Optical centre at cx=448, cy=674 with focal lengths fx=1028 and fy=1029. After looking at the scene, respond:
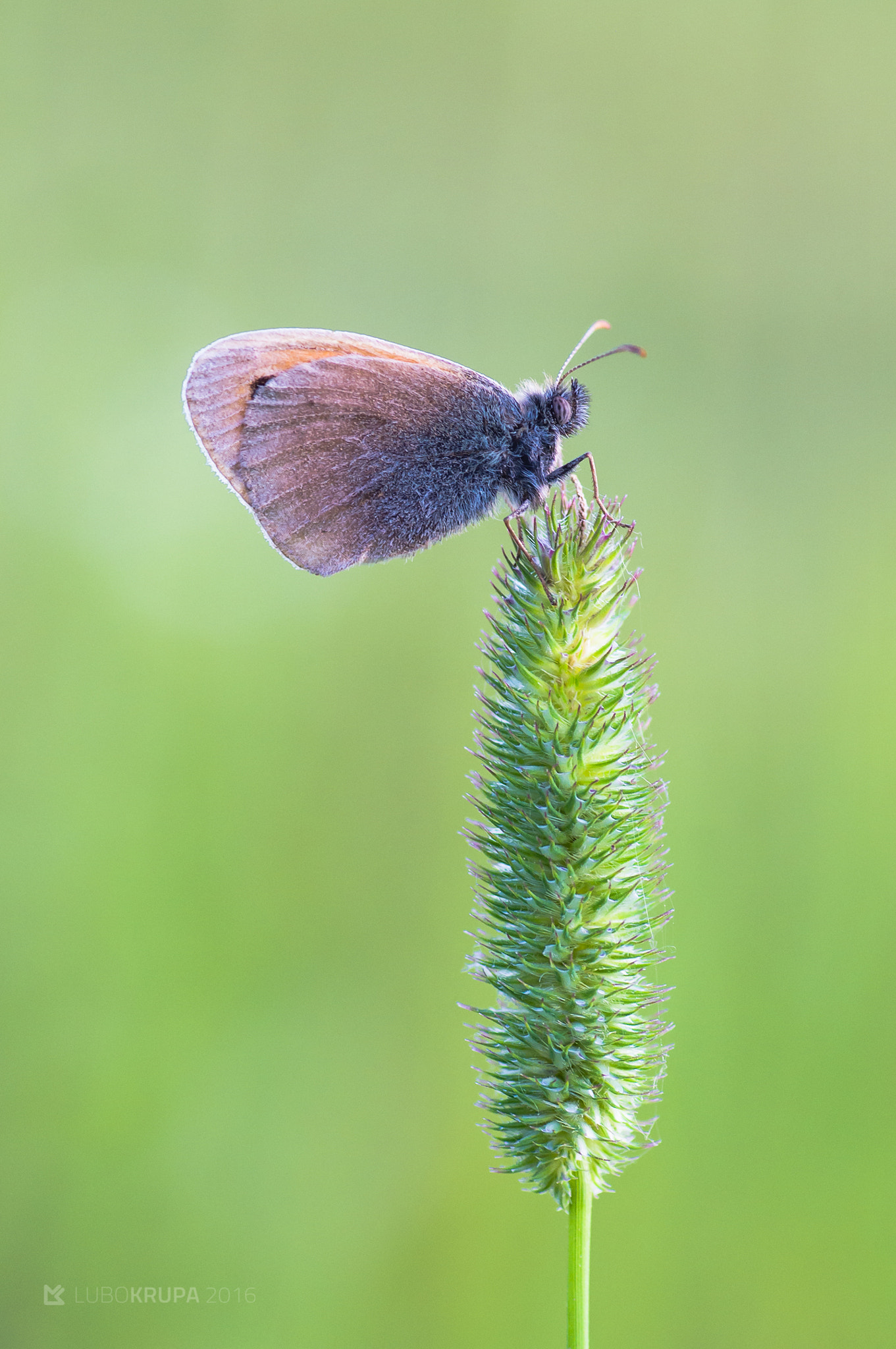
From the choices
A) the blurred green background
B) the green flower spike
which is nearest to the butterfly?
the green flower spike

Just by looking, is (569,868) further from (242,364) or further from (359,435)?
(242,364)

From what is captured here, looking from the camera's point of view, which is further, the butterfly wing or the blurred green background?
the blurred green background

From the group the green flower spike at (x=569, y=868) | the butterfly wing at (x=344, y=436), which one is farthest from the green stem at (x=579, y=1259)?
the butterfly wing at (x=344, y=436)

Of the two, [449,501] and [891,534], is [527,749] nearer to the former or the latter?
[449,501]

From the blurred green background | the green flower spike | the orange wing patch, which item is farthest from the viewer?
the blurred green background

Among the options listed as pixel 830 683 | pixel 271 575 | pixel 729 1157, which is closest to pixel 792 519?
pixel 830 683

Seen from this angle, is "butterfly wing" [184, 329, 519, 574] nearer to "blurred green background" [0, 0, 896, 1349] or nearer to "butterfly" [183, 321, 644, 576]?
"butterfly" [183, 321, 644, 576]

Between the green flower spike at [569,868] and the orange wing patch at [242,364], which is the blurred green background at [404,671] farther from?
the green flower spike at [569,868]
